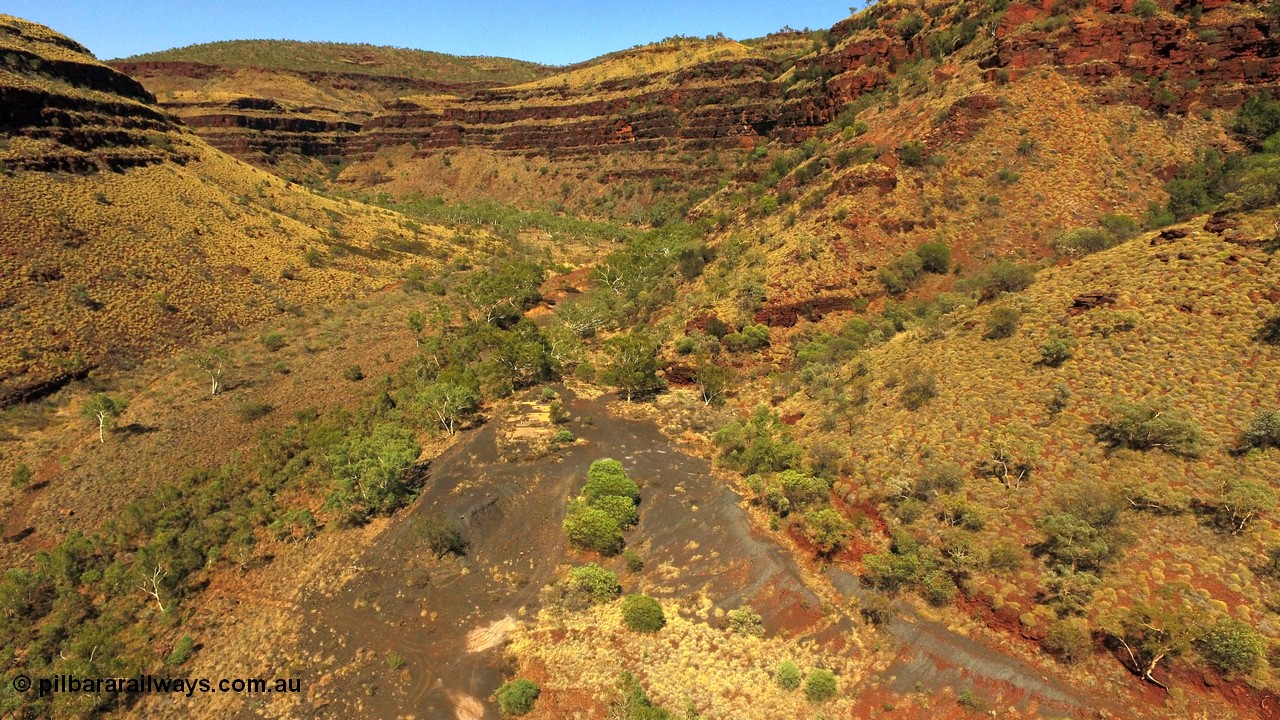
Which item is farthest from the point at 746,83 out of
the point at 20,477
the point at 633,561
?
the point at 20,477

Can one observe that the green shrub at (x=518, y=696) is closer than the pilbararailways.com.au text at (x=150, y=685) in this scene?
Yes

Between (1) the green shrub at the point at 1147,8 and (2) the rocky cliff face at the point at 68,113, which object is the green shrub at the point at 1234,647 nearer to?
(1) the green shrub at the point at 1147,8

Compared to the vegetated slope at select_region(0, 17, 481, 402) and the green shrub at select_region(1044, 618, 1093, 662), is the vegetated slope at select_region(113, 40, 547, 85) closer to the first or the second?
the vegetated slope at select_region(0, 17, 481, 402)

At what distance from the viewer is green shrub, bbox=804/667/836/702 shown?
532 inches

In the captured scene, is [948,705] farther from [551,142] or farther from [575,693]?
[551,142]

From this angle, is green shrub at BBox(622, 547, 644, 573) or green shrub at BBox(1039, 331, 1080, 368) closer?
green shrub at BBox(622, 547, 644, 573)

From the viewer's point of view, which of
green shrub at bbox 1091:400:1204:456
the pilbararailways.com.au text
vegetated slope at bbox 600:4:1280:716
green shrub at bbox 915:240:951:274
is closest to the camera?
vegetated slope at bbox 600:4:1280:716

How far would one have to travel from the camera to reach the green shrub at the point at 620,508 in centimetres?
2056

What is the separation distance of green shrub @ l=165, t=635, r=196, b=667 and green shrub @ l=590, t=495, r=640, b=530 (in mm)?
12584

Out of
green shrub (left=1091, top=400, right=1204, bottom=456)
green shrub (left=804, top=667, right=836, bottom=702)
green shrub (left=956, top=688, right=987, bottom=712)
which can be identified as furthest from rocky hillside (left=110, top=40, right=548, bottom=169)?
green shrub (left=956, top=688, right=987, bottom=712)

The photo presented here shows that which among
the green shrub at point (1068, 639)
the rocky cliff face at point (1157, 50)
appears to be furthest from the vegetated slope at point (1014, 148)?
the green shrub at point (1068, 639)

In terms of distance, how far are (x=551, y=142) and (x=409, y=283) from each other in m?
57.8

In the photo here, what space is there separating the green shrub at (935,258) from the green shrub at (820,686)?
25.0m

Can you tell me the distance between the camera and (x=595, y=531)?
64.1 feet
